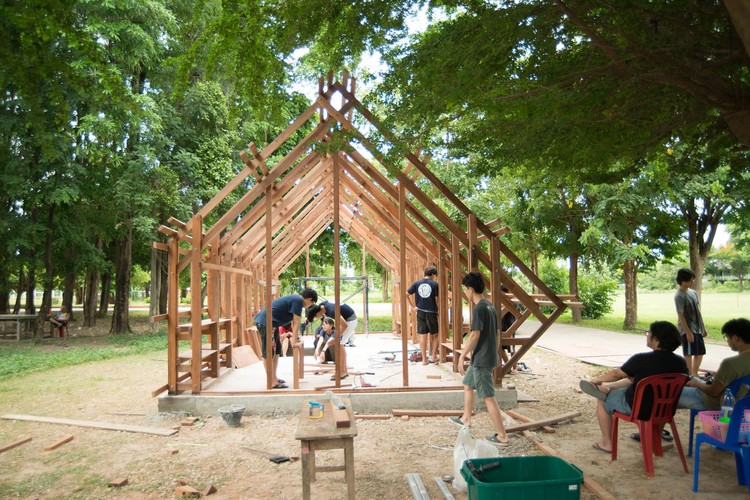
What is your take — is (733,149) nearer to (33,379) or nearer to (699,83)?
(699,83)

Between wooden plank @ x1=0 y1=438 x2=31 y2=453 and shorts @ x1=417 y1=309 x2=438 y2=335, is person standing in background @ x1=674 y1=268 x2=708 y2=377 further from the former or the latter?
wooden plank @ x1=0 y1=438 x2=31 y2=453

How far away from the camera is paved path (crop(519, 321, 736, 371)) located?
10391mm

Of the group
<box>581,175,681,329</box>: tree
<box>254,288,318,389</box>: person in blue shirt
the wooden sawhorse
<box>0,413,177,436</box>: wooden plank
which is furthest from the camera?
<box>581,175,681,329</box>: tree

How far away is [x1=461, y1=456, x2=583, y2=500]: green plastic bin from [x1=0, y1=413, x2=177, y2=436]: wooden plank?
4.16 meters

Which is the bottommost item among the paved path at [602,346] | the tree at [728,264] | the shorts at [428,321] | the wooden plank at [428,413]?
the wooden plank at [428,413]

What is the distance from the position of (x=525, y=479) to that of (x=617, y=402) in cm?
181

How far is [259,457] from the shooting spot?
533 cm

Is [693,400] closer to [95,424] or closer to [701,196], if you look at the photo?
[95,424]

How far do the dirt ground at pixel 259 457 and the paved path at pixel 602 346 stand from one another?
3173 millimetres

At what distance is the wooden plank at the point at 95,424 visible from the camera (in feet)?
20.6

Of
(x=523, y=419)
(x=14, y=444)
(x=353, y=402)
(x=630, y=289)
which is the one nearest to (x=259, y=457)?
(x=353, y=402)

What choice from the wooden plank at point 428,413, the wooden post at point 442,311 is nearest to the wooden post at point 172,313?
the wooden plank at point 428,413

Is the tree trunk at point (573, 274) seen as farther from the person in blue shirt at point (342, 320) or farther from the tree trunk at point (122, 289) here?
the tree trunk at point (122, 289)

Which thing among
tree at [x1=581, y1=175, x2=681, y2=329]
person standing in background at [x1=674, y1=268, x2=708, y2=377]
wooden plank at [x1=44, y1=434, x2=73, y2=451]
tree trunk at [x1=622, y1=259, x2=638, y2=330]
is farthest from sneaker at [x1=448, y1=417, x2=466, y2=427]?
tree trunk at [x1=622, y1=259, x2=638, y2=330]
